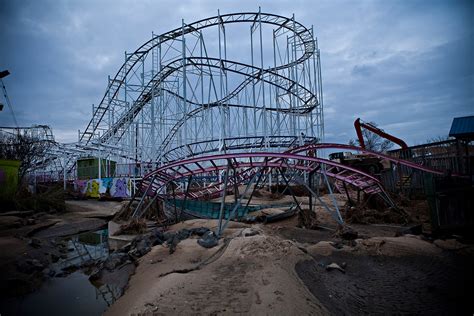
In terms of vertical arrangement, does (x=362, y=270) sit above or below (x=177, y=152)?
below

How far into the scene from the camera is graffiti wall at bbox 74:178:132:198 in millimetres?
23942

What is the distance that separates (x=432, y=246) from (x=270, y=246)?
3455 millimetres

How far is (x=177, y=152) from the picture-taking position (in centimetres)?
2158

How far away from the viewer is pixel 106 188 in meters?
24.6

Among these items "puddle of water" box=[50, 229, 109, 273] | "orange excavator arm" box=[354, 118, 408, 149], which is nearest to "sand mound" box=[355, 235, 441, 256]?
"puddle of water" box=[50, 229, 109, 273]

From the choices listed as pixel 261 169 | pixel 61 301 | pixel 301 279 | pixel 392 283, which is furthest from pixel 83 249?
pixel 392 283

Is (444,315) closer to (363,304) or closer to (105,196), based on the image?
(363,304)

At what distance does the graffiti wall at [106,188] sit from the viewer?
78.6 ft

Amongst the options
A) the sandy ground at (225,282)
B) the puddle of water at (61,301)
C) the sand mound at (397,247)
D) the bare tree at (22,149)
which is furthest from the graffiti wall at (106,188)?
the sand mound at (397,247)

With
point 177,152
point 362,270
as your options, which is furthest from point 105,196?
point 362,270

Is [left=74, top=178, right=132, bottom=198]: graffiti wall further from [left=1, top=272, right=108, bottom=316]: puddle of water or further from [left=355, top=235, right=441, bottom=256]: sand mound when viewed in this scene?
[left=355, top=235, right=441, bottom=256]: sand mound

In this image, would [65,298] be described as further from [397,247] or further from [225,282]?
[397,247]

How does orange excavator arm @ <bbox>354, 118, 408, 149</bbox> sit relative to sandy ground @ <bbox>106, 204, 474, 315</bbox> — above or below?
above

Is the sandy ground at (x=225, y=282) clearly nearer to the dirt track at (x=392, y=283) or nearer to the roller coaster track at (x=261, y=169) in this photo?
the dirt track at (x=392, y=283)
